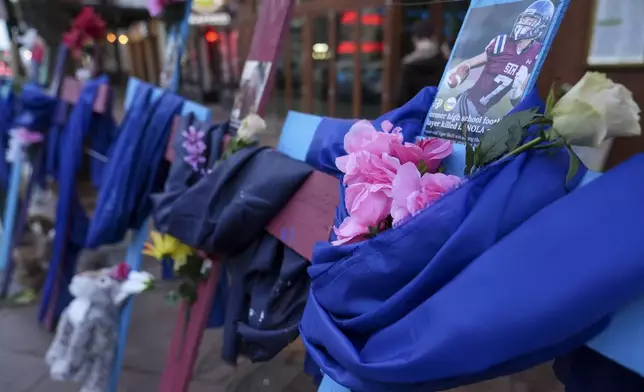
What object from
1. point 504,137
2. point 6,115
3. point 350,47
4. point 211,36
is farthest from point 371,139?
point 211,36

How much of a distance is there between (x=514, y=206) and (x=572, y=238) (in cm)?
6

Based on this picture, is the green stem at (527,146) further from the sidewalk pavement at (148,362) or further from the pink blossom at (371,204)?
the sidewalk pavement at (148,362)

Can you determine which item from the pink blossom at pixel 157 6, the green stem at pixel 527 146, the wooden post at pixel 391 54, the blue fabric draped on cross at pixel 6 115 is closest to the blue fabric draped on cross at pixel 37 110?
the blue fabric draped on cross at pixel 6 115

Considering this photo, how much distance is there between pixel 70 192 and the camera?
2016mm

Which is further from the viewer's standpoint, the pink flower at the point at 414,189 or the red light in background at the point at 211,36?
the red light in background at the point at 211,36

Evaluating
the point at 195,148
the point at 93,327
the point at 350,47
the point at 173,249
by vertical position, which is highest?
the point at 350,47

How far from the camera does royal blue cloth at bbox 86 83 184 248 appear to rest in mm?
1446

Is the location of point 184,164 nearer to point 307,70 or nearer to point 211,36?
point 307,70

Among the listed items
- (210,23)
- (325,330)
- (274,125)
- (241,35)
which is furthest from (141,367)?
(210,23)

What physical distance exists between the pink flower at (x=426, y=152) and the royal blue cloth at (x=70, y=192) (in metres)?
1.66

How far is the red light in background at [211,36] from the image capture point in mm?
6938

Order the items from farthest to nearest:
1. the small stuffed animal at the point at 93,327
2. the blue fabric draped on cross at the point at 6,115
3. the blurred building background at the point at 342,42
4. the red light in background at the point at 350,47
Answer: the blue fabric draped on cross at the point at 6,115 → the red light in background at the point at 350,47 → the small stuffed animal at the point at 93,327 → the blurred building background at the point at 342,42

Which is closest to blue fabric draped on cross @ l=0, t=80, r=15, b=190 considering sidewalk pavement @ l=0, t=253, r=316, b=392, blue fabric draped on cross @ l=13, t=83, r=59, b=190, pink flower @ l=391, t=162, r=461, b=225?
blue fabric draped on cross @ l=13, t=83, r=59, b=190

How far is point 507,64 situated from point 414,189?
20 centimetres
